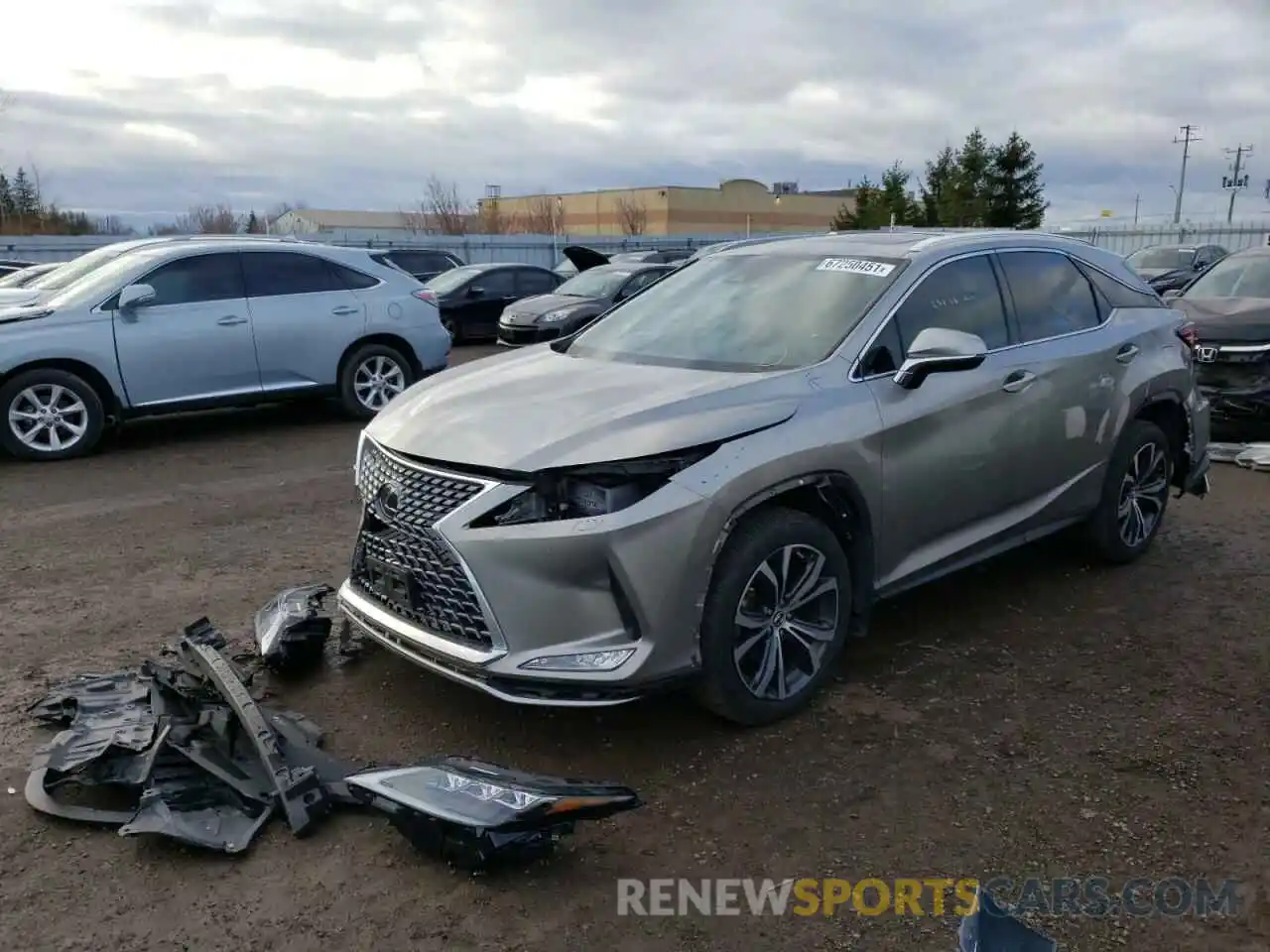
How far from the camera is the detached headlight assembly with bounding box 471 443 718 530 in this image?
131 inches

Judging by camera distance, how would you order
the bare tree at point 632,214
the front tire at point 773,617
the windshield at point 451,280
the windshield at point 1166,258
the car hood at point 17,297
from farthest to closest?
the bare tree at point 632,214 < the windshield at point 1166,258 < the windshield at point 451,280 < the car hood at point 17,297 < the front tire at point 773,617

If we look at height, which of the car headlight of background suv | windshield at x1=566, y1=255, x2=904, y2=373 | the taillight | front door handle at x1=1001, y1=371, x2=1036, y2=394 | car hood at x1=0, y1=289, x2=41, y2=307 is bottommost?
the car headlight of background suv

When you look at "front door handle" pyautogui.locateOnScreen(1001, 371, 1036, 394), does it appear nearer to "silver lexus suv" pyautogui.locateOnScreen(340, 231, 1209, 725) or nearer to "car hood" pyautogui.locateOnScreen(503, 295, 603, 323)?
"silver lexus suv" pyautogui.locateOnScreen(340, 231, 1209, 725)

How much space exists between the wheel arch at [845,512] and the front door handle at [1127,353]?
2.10 m

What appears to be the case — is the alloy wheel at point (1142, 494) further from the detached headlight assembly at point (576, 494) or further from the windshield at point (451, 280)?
the windshield at point (451, 280)

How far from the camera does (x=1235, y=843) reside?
3.12 metres

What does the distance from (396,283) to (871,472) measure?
7451 mm

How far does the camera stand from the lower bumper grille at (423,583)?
3.43 meters

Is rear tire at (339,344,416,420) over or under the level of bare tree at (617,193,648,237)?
under

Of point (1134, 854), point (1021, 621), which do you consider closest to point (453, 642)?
point (1134, 854)

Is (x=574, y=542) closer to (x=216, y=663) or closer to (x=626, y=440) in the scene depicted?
(x=626, y=440)

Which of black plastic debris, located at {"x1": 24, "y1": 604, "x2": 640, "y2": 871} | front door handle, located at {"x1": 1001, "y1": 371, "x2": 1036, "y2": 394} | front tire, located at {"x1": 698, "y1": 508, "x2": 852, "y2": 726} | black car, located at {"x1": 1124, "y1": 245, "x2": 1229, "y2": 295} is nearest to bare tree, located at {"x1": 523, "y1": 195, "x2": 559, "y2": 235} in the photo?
black car, located at {"x1": 1124, "y1": 245, "x2": 1229, "y2": 295}

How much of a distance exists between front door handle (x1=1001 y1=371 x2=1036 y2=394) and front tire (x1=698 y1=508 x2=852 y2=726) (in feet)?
4.12

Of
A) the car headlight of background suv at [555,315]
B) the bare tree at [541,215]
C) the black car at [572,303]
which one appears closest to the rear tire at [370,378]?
the black car at [572,303]
